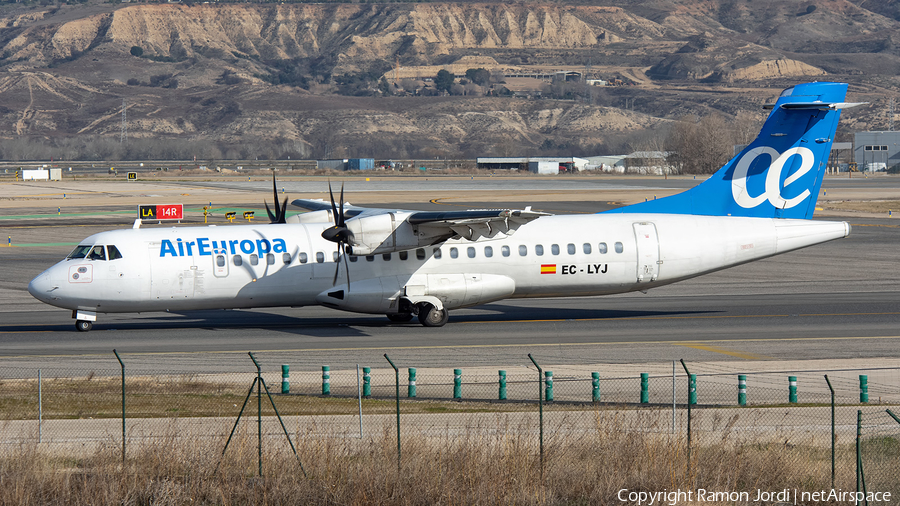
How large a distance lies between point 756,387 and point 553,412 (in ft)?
18.9

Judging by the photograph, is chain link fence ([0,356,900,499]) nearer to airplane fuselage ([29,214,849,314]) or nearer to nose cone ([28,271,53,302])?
nose cone ([28,271,53,302])

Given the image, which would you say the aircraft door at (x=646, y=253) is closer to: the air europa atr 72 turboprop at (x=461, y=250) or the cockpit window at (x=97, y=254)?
the air europa atr 72 turboprop at (x=461, y=250)

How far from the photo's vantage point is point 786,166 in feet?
111

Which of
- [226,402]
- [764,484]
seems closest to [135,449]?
[226,402]

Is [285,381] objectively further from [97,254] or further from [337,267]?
[97,254]

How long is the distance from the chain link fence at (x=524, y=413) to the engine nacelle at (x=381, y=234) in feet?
16.6

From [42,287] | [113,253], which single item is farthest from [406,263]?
[42,287]

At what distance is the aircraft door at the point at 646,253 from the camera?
3222cm

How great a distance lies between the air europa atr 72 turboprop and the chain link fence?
521 centimetres

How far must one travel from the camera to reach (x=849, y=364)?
981 inches

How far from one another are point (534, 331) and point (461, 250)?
371cm

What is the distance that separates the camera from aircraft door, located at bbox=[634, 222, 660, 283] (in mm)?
32219

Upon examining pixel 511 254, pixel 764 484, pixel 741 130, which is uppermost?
pixel 741 130

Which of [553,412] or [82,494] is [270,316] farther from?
[82,494]
